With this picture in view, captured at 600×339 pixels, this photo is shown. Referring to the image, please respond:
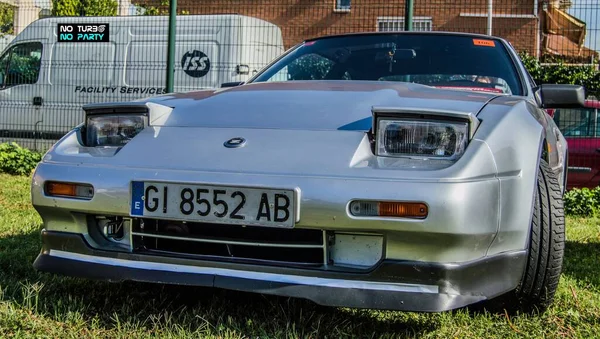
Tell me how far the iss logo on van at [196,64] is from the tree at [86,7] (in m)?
7.68

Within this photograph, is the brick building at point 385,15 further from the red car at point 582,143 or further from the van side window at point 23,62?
the van side window at point 23,62

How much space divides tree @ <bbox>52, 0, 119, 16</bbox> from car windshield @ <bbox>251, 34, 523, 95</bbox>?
14.2 meters

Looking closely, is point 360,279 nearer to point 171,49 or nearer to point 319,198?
point 319,198

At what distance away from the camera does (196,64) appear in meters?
10.0

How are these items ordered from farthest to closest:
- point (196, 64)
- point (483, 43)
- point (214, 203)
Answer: point (196, 64), point (483, 43), point (214, 203)

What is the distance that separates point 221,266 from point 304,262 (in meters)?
0.28

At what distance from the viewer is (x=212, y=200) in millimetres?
2203

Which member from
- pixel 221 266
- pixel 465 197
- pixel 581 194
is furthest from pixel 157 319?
pixel 581 194

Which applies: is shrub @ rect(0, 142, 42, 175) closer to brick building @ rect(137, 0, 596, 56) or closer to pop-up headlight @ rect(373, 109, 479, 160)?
brick building @ rect(137, 0, 596, 56)

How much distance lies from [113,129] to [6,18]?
13.9m

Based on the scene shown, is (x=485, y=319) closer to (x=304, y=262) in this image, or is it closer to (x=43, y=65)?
(x=304, y=262)

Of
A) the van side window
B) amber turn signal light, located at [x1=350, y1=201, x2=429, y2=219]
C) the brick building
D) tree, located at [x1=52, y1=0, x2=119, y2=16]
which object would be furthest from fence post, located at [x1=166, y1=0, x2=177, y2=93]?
tree, located at [x1=52, y1=0, x2=119, y2=16]

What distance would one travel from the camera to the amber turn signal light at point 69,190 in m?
2.38

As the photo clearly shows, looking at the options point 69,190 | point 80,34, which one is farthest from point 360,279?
point 80,34
